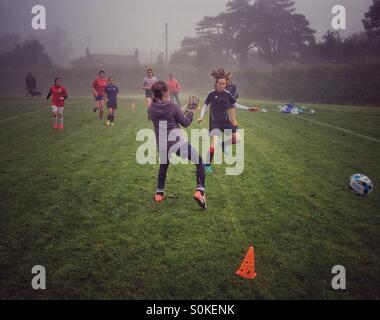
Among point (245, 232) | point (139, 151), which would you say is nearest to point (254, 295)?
point (245, 232)

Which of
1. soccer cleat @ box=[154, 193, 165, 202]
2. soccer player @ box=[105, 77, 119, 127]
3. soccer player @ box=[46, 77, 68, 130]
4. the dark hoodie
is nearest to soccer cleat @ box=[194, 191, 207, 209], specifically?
soccer cleat @ box=[154, 193, 165, 202]

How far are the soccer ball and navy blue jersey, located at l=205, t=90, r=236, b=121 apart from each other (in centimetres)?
317

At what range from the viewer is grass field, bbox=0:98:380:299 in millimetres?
3254

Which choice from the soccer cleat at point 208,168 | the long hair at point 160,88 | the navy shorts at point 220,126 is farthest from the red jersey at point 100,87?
the long hair at point 160,88

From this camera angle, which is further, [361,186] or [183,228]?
[361,186]

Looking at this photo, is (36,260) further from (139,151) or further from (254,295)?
(139,151)

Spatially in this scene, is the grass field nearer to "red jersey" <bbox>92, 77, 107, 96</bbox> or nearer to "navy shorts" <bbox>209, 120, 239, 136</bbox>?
"navy shorts" <bbox>209, 120, 239, 136</bbox>

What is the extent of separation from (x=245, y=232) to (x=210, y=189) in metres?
1.85

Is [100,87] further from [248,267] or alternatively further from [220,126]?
[248,267]

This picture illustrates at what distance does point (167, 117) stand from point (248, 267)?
2718 millimetres

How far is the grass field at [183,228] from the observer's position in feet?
10.7

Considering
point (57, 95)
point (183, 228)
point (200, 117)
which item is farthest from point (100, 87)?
point (183, 228)

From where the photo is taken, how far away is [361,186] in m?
5.44
